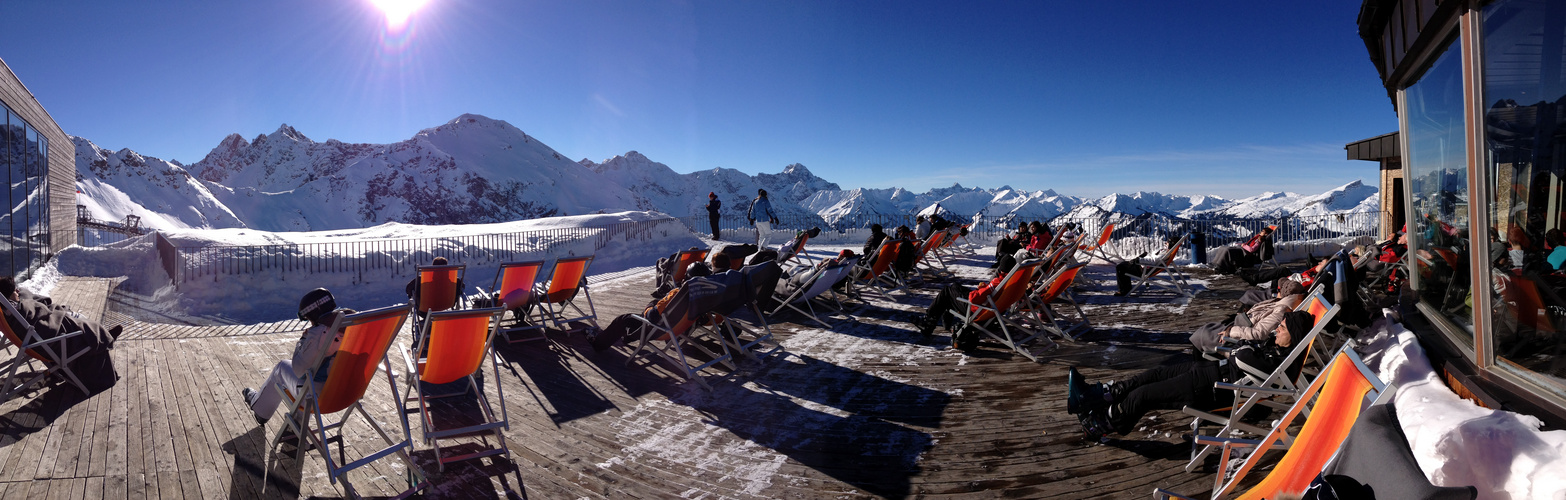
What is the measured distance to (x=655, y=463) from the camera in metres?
3.06

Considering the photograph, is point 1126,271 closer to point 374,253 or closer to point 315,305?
point 315,305

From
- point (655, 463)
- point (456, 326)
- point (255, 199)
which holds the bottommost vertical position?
point (655, 463)

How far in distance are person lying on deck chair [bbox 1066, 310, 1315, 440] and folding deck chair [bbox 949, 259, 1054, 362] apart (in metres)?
1.55

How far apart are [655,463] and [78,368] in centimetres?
415

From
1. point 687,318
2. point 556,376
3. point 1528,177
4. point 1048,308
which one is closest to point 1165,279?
point 1048,308

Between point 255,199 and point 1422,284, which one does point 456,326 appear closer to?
point 1422,284

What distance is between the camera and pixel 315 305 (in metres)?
3.09

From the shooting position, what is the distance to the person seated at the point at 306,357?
2.88 metres

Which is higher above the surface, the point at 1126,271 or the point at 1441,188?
the point at 1441,188

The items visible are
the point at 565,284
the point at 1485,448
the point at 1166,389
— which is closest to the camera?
the point at 1485,448

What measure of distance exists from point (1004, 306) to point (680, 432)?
293cm

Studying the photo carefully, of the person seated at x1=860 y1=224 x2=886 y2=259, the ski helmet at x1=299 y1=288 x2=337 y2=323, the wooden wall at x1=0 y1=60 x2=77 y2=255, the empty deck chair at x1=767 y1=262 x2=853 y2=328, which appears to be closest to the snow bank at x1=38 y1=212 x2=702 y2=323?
the wooden wall at x1=0 y1=60 x2=77 y2=255

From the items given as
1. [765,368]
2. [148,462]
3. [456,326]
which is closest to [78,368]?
[148,462]

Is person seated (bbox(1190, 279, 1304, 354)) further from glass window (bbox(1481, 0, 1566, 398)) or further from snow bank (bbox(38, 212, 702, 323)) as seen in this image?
snow bank (bbox(38, 212, 702, 323))
